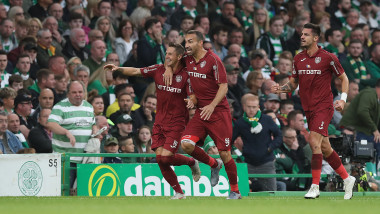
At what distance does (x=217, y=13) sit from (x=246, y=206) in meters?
12.5

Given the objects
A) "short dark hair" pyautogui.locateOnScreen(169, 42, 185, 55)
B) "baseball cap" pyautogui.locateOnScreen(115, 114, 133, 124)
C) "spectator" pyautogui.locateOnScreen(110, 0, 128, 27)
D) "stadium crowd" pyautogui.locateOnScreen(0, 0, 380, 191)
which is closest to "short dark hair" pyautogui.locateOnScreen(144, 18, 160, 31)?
"stadium crowd" pyautogui.locateOnScreen(0, 0, 380, 191)

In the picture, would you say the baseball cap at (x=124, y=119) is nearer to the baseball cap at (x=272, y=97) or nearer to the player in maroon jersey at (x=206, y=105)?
the player in maroon jersey at (x=206, y=105)

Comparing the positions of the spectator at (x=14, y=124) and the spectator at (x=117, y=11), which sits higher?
the spectator at (x=117, y=11)

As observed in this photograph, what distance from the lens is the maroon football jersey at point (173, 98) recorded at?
13.1 metres

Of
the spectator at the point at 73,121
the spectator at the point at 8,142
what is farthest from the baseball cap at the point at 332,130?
the spectator at the point at 8,142

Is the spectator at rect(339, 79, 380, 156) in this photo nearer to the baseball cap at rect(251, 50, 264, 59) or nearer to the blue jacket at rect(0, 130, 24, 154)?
the baseball cap at rect(251, 50, 264, 59)

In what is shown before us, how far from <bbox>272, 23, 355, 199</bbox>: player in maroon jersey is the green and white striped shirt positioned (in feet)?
13.2

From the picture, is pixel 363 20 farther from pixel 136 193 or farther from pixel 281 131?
pixel 136 193

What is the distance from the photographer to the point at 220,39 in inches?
832

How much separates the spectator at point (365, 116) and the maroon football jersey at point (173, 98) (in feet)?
18.1

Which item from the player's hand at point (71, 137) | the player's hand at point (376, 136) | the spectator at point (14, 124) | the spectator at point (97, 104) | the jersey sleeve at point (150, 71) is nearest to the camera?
the jersey sleeve at point (150, 71)

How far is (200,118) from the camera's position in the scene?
42.2 feet

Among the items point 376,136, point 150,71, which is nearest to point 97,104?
point 150,71

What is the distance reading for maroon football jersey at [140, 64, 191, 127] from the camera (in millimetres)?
13055
